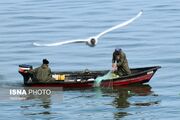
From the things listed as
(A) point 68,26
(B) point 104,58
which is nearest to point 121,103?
(B) point 104,58

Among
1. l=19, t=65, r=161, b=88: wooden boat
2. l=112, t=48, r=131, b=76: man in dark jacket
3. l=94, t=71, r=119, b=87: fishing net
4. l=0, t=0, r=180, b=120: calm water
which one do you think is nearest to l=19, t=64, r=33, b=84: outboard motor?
l=19, t=65, r=161, b=88: wooden boat

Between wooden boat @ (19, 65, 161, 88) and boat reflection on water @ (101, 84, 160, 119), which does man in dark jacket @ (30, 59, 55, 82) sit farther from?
boat reflection on water @ (101, 84, 160, 119)

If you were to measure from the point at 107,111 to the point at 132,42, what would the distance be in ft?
74.6

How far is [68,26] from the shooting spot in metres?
64.2

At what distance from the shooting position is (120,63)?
37.4m

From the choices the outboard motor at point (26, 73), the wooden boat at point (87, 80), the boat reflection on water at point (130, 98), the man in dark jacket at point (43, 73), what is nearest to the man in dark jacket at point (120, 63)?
the wooden boat at point (87, 80)

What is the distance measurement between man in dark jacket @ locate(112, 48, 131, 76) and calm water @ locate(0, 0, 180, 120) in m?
0.84

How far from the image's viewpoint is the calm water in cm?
3272

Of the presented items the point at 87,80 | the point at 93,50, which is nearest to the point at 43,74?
the point at 87,80

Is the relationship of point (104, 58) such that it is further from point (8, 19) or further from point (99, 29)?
point (8, 19)

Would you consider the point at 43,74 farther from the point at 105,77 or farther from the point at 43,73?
the point at 105,77

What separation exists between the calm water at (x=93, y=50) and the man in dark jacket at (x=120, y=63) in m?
0.84

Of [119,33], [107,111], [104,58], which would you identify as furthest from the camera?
[119,33]

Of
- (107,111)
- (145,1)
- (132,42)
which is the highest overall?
(145,1)
